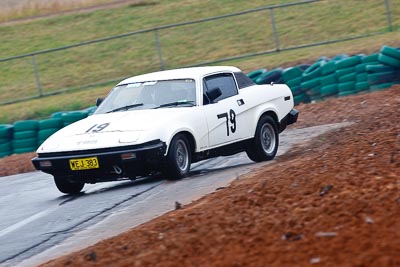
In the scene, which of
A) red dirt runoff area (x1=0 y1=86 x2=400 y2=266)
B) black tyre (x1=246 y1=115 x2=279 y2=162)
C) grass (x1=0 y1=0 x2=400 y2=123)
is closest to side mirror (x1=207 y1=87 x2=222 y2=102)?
black tyre (x1=246 y1=115 x2=279 y2=162)

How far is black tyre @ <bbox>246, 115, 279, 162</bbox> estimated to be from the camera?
562 inches

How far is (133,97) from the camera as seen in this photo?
13789 mm

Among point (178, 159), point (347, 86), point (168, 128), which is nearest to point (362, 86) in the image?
point (347, 86)

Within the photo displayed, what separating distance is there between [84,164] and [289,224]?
5.25 m

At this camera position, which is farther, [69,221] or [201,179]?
[201,179]

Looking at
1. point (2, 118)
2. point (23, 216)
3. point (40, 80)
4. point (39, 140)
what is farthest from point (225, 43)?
point (23, 216)

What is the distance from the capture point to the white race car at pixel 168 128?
12.4m

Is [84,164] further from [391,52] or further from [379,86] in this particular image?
[379,86]

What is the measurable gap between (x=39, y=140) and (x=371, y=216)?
1338 centimetres

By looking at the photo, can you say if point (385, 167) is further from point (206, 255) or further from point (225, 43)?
point (225, 43)

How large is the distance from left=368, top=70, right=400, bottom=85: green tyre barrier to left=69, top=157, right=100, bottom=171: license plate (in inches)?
379

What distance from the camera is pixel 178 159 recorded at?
42.1 ft

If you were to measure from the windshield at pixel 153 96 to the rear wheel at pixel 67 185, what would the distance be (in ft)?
3.86

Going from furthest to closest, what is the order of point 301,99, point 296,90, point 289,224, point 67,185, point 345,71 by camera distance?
Answer: point 301,99, point 296,90, point 345,71, point 67,185, point 289,224
